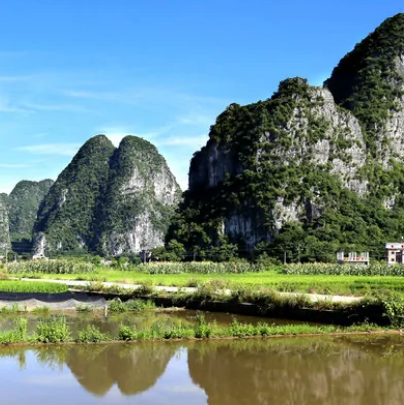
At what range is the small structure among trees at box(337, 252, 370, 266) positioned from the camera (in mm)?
60975

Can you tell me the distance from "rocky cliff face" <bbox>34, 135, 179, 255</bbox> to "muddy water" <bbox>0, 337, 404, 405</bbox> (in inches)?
3957

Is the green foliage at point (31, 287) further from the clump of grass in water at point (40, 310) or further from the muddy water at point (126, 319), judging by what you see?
the muddy water at point (126, 319)

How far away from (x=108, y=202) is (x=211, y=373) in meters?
111

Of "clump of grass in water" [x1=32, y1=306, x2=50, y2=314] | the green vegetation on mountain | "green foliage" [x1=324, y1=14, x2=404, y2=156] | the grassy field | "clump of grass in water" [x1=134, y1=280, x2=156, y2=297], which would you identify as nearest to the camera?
"clump of grass in water" [x1=32, y1=306, x2=50, y2=314]

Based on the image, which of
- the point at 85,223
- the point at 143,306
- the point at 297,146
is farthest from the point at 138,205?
the point at 143,306

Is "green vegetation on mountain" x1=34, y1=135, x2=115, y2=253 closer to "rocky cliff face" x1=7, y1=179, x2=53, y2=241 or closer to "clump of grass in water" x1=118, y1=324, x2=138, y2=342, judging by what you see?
"rocky cliff face" x1=7, y1=179, x2=53, y2=241

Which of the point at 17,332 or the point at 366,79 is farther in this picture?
the point at 366,79

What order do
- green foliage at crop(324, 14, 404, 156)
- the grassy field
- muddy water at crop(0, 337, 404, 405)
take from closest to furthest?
1. muddy water at crop(0, 337, 404, 405)
2. the grassy field
3. green foliage at crop(324, 14, 404, 156)

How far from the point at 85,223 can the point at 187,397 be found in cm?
11494

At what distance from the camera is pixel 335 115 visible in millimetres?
80000

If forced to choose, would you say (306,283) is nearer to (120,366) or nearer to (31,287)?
(31,287)

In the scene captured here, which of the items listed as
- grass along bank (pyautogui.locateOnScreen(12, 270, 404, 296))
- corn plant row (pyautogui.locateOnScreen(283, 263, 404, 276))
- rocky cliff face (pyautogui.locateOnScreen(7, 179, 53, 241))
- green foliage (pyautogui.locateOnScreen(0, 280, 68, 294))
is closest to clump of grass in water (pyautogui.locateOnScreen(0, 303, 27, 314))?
grass along bank (pyautogui.locateOnScreen(12, 270, 404, 296))

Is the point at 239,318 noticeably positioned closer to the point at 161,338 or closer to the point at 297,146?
the point at 161,338

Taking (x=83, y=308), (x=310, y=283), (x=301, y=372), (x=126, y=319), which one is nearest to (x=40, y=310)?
(x=83, y=308)
